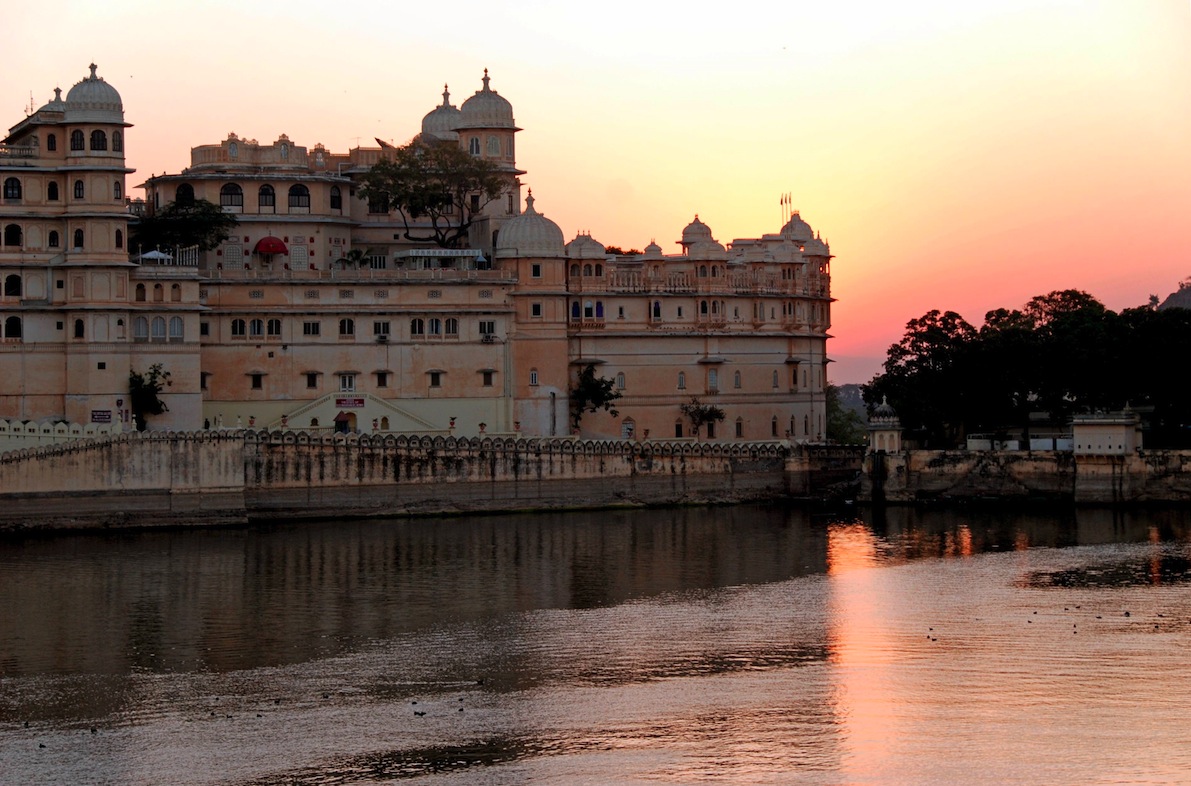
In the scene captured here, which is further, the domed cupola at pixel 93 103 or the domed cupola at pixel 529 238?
the domed cupola at pixel 529 238

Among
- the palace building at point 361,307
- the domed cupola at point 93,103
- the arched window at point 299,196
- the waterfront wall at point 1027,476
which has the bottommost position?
the waterfront wall at point 1027,476

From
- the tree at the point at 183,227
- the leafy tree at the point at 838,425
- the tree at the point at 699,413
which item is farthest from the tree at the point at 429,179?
the leafy tree at the point at 838,425

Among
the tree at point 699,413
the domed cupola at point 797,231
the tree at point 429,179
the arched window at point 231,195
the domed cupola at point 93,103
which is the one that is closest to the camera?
the domed cupola at point 93,103

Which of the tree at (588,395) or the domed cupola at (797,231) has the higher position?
the domed cupola at (797,231)

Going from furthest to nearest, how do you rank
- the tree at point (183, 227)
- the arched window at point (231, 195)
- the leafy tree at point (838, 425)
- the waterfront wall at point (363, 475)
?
the leafy tree at point (838, 425)
the arched window at point (231, 195)
the tree at point (183, 227)
the waterfront wall at point (363, 475)

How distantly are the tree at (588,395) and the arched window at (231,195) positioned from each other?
16192mm

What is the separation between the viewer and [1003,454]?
8150cm

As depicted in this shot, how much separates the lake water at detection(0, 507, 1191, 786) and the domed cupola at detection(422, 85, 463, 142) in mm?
28651

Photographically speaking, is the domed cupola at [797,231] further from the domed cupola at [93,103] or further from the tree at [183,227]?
the domed cupola at [93,103]

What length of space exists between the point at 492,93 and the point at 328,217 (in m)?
9.61

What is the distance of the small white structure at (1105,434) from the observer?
7938cm

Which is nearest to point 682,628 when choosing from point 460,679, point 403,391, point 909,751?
point 460,679

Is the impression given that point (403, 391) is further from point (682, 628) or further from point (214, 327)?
point (682, 628)

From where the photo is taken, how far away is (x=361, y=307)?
85875mm
